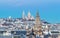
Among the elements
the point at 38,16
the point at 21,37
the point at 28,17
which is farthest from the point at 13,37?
the point at 28,17

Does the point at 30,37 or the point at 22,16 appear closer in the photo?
the point at 30,37

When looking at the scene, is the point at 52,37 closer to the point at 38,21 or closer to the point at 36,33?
the point at 36,33

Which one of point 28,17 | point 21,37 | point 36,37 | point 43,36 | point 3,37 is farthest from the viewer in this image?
point 28,17

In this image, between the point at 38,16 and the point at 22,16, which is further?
the point at 22,16

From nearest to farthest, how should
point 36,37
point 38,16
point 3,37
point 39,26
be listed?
point 3,37 → point 36,37 → point 39,26 → point 38,16

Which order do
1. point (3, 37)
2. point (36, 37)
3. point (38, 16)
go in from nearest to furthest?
point (3, 37) → point (36, 37) → point (38, 16)

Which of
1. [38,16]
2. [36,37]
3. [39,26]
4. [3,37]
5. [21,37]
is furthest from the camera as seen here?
[38,16]

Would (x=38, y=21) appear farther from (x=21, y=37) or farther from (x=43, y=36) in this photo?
(x=21, y=37)

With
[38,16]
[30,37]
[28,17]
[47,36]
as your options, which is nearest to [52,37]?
[47,36]
